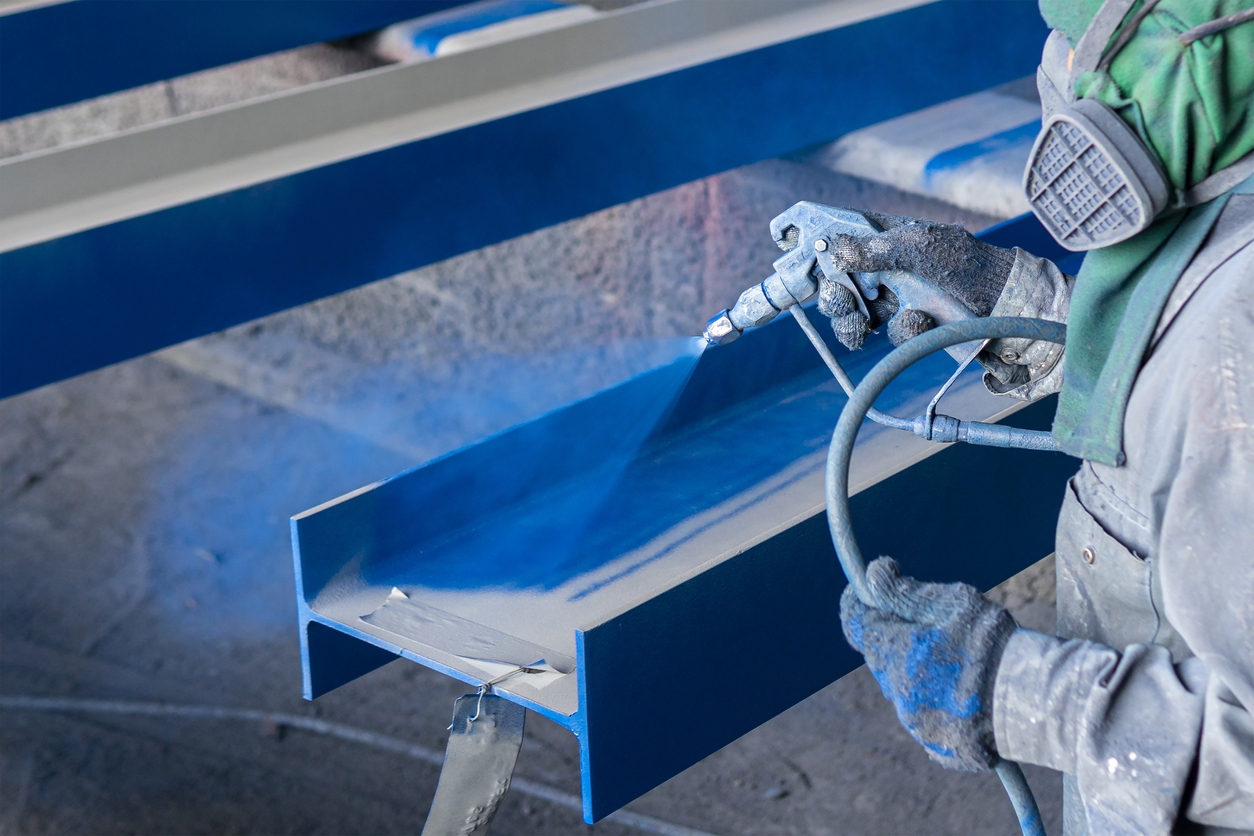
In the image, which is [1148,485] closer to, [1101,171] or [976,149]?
[1101,171]

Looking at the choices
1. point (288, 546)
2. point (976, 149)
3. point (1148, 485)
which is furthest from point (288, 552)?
point (1148, 485)

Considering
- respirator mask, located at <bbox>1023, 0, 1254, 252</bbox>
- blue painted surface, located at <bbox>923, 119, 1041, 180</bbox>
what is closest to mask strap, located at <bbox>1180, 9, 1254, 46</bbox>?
respirator mask, located at <bbox>1023, 0, 1254, 252</bbox>

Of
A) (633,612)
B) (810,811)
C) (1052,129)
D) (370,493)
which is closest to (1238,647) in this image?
(1052,129)

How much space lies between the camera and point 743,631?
1503mm

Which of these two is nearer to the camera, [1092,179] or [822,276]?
[1092,179]

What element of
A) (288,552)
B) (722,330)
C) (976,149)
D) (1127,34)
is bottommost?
(288,552)

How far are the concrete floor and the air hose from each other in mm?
1584

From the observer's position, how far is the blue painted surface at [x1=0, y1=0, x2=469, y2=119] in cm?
324

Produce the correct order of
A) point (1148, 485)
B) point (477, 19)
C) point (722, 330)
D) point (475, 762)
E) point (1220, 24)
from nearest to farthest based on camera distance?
1. point (1220, 24)
2. point (1148, 485)
3. point (475, 762)
4. point (722, 330)
5. point (477, 19)

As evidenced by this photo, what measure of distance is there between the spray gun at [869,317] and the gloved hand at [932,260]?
14 mm

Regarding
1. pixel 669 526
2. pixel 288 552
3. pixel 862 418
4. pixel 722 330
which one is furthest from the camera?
pixel 288 552

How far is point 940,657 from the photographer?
999mm

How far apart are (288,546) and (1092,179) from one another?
2.91m

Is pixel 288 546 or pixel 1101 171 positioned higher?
pixel 1101 171
